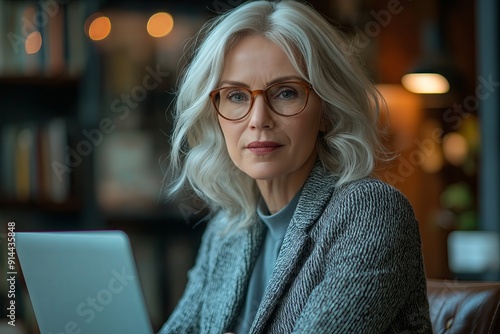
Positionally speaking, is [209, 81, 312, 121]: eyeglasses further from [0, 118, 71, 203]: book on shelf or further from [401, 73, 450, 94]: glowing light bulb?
[401, 73, 450, 94]: glowing light bulb

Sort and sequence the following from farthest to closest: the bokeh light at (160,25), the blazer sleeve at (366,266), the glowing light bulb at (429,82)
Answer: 1. the glowing light bulb at (429,82)
2. the bokeh light at (160,25)
3. the blazer sleeve at (366,266)

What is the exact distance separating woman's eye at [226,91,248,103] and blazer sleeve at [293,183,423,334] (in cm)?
32

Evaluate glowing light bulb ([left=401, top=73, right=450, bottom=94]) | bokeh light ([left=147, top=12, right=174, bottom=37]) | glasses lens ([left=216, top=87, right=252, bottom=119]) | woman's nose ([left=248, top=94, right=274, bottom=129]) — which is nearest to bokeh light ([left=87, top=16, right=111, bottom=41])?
bokeh light ([left=147, top=12, right=174, bottom=37])

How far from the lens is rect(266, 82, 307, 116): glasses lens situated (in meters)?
1.64

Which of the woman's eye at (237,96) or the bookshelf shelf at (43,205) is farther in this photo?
the bookshelf shelf at (43,205)

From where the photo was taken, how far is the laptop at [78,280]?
146 cm

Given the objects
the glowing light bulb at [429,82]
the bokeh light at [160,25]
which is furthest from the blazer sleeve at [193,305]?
the glowing light bulb at [429,82]

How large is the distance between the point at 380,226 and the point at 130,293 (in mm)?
499

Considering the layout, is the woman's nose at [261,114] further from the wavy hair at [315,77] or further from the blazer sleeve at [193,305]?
the blazer sleeve at [193,305]

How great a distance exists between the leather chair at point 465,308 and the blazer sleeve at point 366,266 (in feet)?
0.64

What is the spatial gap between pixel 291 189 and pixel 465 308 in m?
0.44

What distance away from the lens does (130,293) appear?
1564 mm

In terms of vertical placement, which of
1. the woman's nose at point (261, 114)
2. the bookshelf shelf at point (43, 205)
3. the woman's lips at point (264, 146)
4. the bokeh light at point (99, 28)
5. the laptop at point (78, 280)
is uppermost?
the bokeh light at point (99, 28)

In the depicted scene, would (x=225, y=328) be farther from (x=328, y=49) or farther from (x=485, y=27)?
(x=485, y=27)
